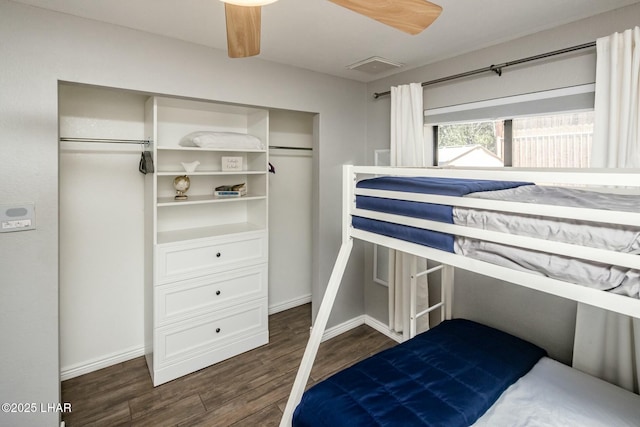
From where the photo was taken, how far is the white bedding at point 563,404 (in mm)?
1447

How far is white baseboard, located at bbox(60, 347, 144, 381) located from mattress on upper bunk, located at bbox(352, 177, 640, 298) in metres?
2.42

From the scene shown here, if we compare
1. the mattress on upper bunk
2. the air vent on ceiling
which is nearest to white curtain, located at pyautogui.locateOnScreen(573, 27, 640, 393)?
the mattress on upper bunk

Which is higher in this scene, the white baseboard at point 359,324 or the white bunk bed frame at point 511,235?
the white bunk bed frame at point 511,235

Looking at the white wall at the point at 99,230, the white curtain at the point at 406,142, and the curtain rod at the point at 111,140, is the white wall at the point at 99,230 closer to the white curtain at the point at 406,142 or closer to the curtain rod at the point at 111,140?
the curtain rod at the point at 111,140

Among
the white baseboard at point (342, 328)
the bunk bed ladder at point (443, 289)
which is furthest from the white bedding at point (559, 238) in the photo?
the white baseboard at point (342, 328)

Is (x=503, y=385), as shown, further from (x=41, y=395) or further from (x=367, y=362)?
(x=41, y=395)

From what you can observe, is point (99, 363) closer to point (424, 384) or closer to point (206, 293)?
point (206, 293)

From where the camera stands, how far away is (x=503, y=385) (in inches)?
66.4

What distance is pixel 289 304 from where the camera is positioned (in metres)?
3.80

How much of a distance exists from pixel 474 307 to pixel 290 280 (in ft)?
6.37

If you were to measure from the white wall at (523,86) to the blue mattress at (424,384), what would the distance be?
10.1 inches

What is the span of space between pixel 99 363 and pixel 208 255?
A: 121cm

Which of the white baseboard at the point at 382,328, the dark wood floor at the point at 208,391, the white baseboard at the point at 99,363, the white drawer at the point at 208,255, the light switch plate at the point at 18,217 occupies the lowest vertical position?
the dark wood floor at the point at 208,391

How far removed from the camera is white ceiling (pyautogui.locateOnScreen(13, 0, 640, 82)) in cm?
181
